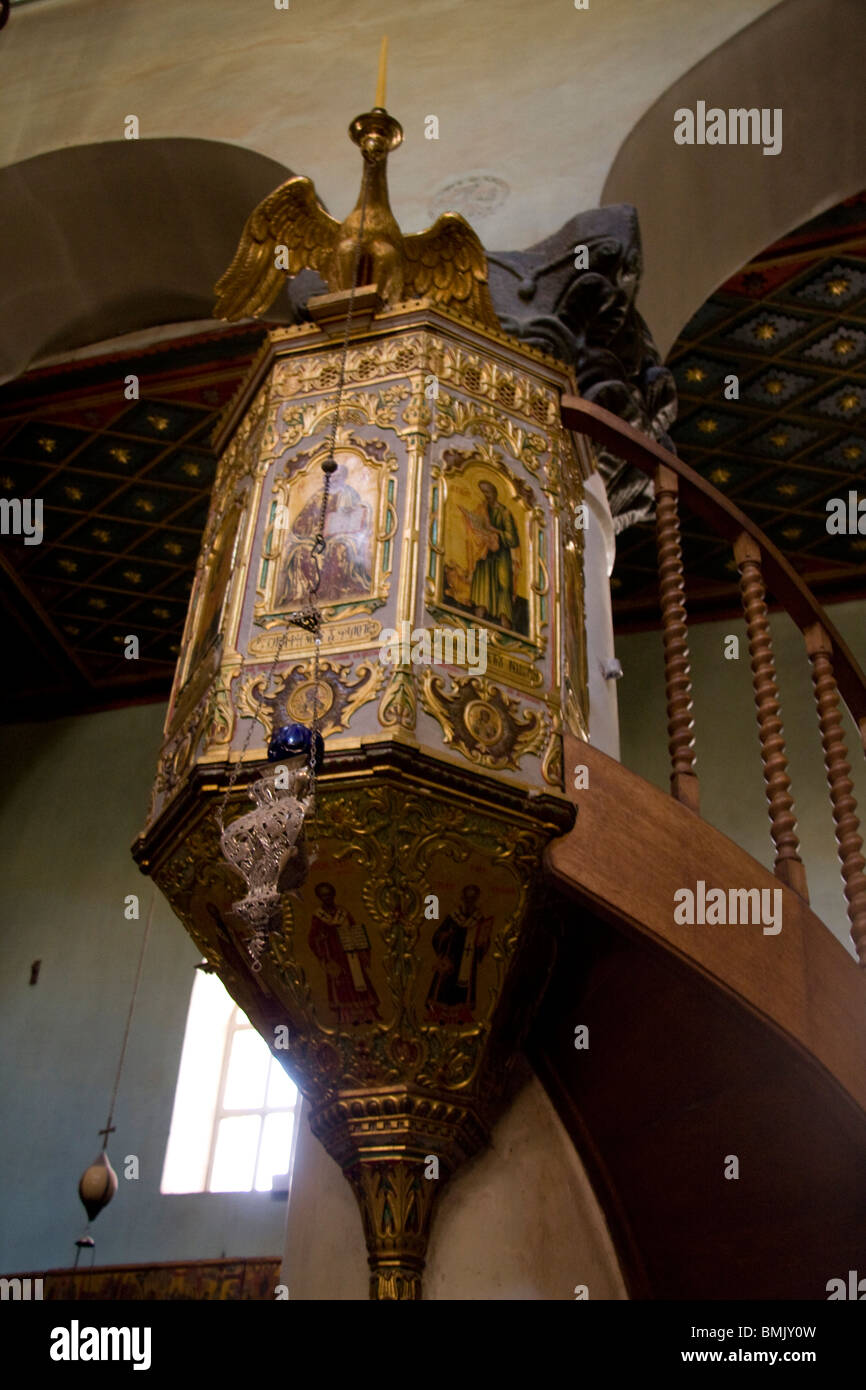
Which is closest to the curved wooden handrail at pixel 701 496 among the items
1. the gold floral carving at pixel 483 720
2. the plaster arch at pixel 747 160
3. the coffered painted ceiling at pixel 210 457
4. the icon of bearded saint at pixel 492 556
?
the icon of bearded saint at pixel 492 556

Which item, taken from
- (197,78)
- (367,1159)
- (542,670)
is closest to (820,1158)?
(367,1159)

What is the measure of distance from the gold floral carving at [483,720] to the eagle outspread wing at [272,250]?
2053mm

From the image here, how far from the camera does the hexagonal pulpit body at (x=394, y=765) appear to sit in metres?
3.64

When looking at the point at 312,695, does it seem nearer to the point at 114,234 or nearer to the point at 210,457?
the point at 114,234

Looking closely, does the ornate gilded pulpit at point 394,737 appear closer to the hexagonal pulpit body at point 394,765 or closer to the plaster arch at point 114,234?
the hexagonal pulpit body at point 394,765

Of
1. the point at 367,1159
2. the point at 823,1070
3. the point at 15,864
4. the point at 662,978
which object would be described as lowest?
the point at 367,1159

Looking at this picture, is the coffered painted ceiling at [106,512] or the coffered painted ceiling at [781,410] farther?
the coffered painted ceiling at [106,512]

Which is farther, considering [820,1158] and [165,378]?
[165,378]

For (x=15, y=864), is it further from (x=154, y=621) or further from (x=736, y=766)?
(x=736, y=766)

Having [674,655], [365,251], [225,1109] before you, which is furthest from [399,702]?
[225,1109]

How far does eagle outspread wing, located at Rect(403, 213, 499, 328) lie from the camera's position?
16.3ft
